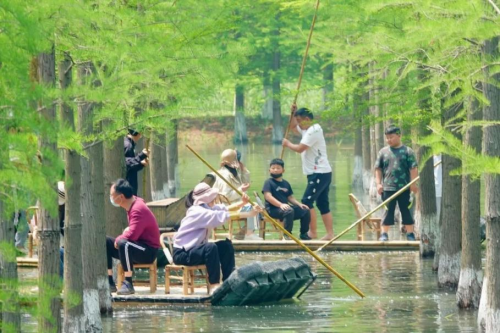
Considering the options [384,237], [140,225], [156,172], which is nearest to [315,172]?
[384,237]

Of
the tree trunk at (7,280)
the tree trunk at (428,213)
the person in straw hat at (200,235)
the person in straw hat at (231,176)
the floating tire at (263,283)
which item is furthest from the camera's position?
the person in straw hat at (231,176)

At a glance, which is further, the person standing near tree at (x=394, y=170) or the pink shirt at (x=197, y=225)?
the person standing near tree at (x=394, y=170)

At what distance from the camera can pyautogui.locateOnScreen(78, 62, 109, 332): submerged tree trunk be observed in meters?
14.1

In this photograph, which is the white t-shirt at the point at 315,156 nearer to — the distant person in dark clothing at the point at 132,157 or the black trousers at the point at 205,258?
the distant person in dark clothing at the point at 132,157

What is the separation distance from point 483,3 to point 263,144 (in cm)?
5890

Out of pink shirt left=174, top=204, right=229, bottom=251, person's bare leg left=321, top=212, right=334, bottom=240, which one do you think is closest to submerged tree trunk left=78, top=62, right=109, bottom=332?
pink shirt left=174, top=204, right=229, bottom=251

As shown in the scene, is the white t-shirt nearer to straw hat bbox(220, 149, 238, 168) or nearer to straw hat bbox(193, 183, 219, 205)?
straw hat bbox(220, 149, 238, 168)

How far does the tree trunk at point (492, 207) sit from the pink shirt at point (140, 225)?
4649mm

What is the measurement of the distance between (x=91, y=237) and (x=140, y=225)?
1497 mm

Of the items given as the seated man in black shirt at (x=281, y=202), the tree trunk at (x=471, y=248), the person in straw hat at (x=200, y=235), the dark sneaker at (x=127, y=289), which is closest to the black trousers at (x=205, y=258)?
the person in straw hat at (x=200, y=235)

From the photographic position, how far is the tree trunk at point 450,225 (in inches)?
696

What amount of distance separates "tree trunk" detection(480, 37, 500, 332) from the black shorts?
921 centimetres

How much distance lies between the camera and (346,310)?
1661 centimetres

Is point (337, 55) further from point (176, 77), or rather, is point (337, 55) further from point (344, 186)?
point (344, 186)
